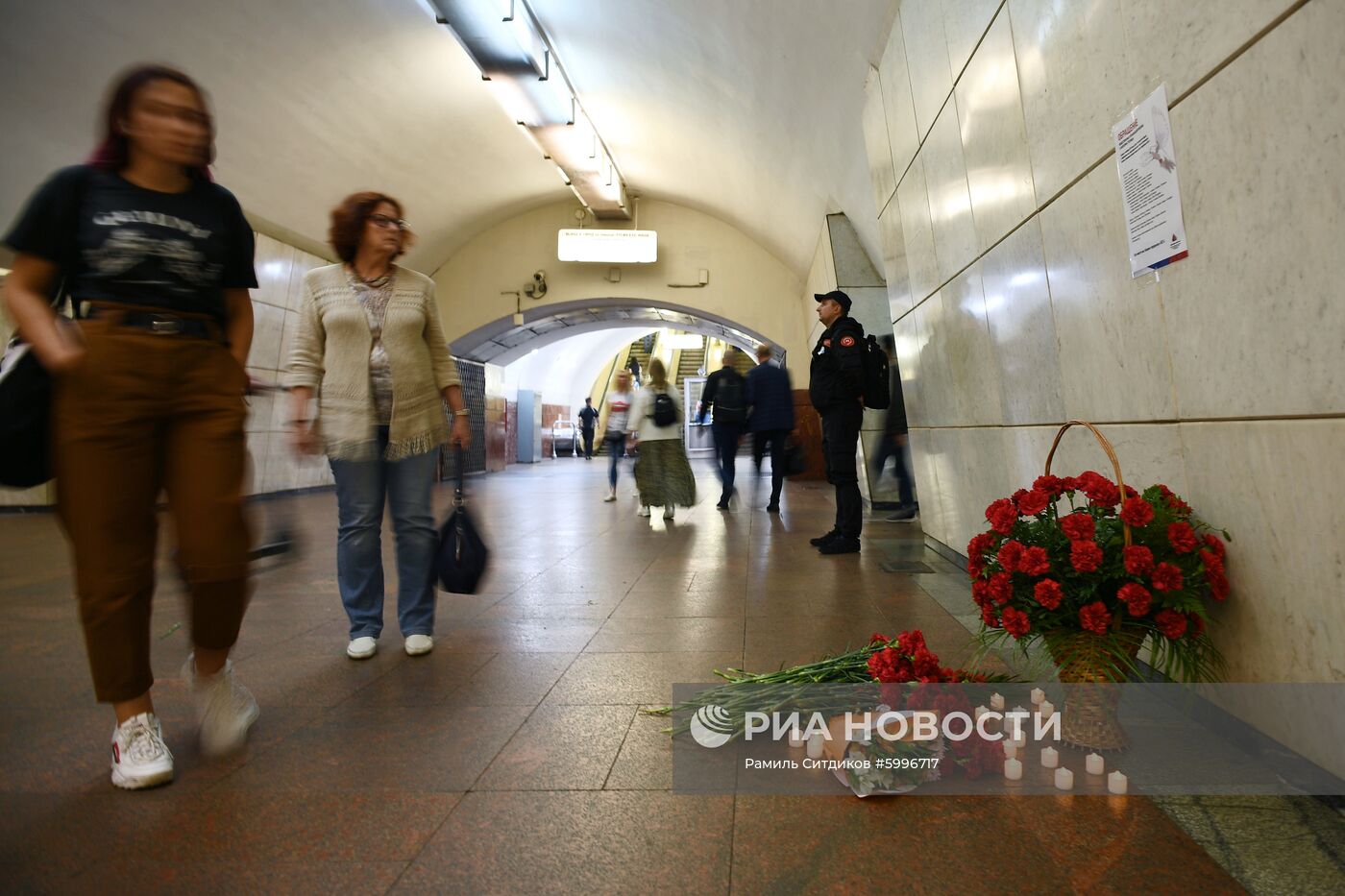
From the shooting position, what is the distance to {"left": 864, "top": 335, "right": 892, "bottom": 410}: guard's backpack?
16.2 ft

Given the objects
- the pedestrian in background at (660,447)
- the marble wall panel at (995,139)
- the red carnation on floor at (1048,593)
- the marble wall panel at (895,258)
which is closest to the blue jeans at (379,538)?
the red carnation on floor at (1048,593)

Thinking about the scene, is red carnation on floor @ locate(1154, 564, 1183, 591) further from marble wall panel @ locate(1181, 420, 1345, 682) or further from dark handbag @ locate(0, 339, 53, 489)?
dark handbag @ locate(0, 339, 53, 489)

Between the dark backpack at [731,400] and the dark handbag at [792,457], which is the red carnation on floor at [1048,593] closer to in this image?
the dark handbag at [792,457]

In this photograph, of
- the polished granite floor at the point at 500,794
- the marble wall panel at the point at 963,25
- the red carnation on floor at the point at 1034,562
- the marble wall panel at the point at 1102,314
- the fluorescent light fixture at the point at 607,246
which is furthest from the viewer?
the fluorescent light fixture at the point at 607,246

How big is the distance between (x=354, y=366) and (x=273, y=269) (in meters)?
8.83

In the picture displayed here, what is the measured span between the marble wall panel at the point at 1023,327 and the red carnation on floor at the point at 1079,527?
3.52ft

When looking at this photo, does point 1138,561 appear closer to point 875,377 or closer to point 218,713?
point 218,713

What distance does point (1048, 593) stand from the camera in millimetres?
1786

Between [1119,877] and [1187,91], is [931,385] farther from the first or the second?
[1119,877]

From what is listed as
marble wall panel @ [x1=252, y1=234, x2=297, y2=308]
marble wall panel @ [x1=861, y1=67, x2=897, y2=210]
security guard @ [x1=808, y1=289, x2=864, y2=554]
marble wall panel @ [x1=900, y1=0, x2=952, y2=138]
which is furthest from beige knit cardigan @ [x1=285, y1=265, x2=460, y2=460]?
marble wall panel @ [x1=252, y1=234, x2=297, y2=308]

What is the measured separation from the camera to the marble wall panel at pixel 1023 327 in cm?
287

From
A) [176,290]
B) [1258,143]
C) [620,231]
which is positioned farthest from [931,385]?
[620,231]

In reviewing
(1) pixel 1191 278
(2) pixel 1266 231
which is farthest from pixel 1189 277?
(2) pixel 1266 231

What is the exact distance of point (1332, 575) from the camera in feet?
4.98
